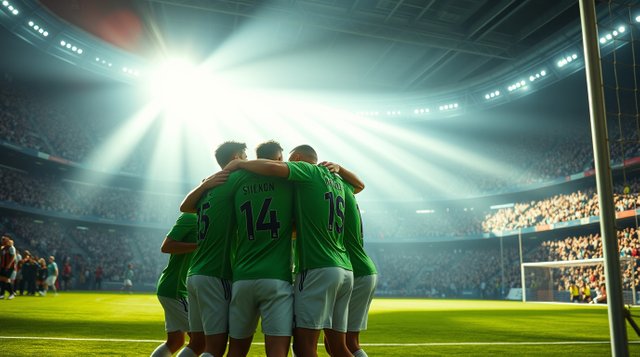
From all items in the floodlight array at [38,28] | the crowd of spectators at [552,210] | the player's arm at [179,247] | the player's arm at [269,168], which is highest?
the floodlight array at [38,28]

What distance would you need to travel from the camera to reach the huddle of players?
10.8ft

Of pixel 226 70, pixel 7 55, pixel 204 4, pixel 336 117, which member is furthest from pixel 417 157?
pixel 7 55

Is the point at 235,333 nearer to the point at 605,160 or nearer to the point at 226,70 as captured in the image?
the point at 605,160

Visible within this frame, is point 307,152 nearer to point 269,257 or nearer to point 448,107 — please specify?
point 269,257

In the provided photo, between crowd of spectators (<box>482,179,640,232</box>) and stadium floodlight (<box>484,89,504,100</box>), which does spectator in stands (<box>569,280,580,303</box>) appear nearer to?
crowd of spectators (<box>482,179,640,232</box>)

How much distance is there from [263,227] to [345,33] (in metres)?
28.8

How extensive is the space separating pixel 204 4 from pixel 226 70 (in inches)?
479

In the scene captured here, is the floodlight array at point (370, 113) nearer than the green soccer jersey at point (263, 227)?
No

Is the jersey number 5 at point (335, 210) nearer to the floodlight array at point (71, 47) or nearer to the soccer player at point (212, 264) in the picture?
the soccer player at point (212, 264)

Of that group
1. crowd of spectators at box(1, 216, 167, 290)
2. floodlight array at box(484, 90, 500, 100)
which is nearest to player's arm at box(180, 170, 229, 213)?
crowd of spectators at box(1, 216, 167, 290)

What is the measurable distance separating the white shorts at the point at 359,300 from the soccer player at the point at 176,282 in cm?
149

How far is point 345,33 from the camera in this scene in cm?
3064

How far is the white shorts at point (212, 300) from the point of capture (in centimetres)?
353

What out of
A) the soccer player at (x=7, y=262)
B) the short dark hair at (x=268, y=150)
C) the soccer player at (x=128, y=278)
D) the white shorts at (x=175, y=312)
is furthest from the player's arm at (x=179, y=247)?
the soccer player at (x=128, y=278)
